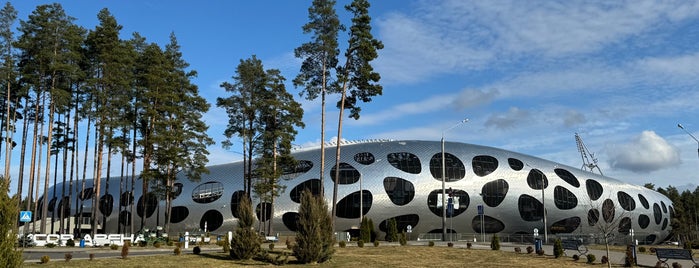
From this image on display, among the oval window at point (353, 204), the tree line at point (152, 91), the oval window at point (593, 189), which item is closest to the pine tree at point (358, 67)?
the tree line at point (152, 91)

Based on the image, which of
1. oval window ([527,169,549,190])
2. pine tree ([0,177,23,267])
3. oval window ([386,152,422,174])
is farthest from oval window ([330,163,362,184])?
pine tree ([0,177,23,267])

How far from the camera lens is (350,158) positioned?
280ft

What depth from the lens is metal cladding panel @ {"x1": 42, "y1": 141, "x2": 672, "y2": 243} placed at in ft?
269

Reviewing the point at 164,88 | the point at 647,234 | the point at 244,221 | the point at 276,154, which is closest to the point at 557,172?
the point at 647,234

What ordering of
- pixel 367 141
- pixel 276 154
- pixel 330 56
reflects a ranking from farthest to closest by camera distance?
pixel 367 141
pixel 276 154
pixel 330 56

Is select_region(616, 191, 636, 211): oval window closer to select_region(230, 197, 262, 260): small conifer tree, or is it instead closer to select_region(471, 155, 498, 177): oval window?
select_region(471, 155, 498, 177): oval window

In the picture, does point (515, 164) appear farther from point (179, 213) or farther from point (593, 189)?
point (179, 213)

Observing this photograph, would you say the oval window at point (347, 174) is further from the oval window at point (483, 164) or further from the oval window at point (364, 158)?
the oval window at point (483, 164)

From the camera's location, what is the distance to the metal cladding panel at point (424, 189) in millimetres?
81875

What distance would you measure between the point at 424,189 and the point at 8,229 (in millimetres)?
70267

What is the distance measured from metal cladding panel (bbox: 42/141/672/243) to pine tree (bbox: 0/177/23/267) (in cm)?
6600

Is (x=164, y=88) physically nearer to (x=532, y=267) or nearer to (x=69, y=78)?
(x=69, y=78)

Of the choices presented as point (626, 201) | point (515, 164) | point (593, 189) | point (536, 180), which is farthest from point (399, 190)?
point (626, 201)

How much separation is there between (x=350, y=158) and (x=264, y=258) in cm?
5280
